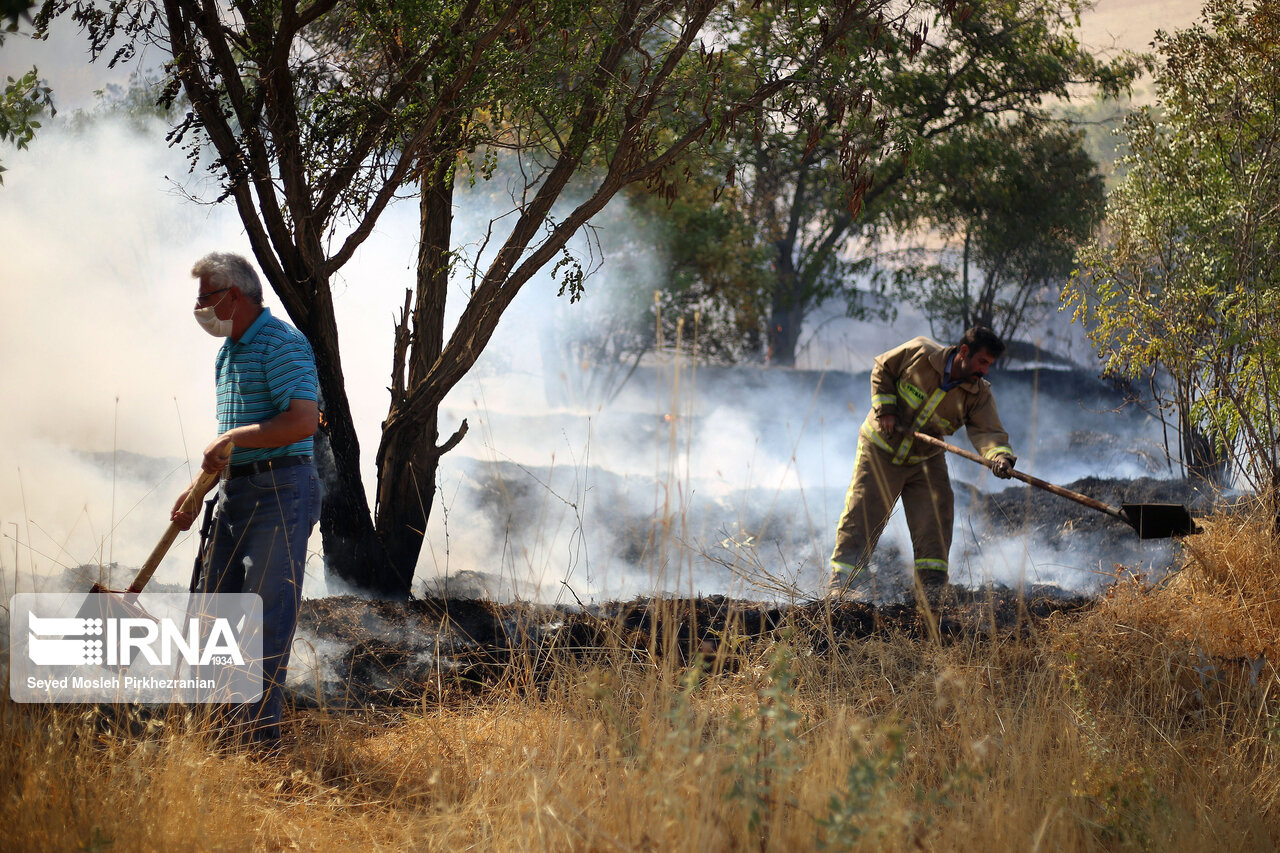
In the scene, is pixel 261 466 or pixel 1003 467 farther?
pixel 1003 467

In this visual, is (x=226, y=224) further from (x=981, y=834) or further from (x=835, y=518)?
(x=981, y=834)

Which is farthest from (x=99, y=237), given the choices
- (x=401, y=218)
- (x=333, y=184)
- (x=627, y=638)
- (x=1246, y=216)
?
(x=1246, y=216)

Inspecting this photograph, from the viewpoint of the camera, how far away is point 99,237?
1045 cm

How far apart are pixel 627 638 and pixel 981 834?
1992 millimetres

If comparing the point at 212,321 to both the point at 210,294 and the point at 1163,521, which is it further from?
the point at 1163,521

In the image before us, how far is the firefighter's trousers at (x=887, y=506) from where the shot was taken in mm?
5457

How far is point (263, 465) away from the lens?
10.8 ft

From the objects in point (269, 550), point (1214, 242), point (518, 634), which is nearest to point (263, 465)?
point (269, 550)

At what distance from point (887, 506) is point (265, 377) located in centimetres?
352

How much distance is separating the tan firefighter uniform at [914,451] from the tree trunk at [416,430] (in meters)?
2.32

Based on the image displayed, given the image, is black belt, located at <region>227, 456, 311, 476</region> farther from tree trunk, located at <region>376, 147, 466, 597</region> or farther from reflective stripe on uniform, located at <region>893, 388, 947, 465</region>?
reflective stripe on uniform, located at <region>893, 388, 947, 465</region>

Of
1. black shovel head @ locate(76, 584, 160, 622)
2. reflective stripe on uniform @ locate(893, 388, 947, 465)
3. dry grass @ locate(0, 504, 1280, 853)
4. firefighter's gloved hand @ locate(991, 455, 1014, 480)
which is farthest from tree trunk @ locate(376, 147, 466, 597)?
firefighter's gloved hand @ locate(991, 455, 1014, 480)

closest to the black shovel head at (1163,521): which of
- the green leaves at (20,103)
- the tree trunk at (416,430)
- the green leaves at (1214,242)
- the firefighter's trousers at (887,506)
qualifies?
the firefighter's trousers at (887,506)

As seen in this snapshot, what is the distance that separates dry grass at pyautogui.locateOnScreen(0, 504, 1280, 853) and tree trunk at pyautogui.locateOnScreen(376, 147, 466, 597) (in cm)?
159
